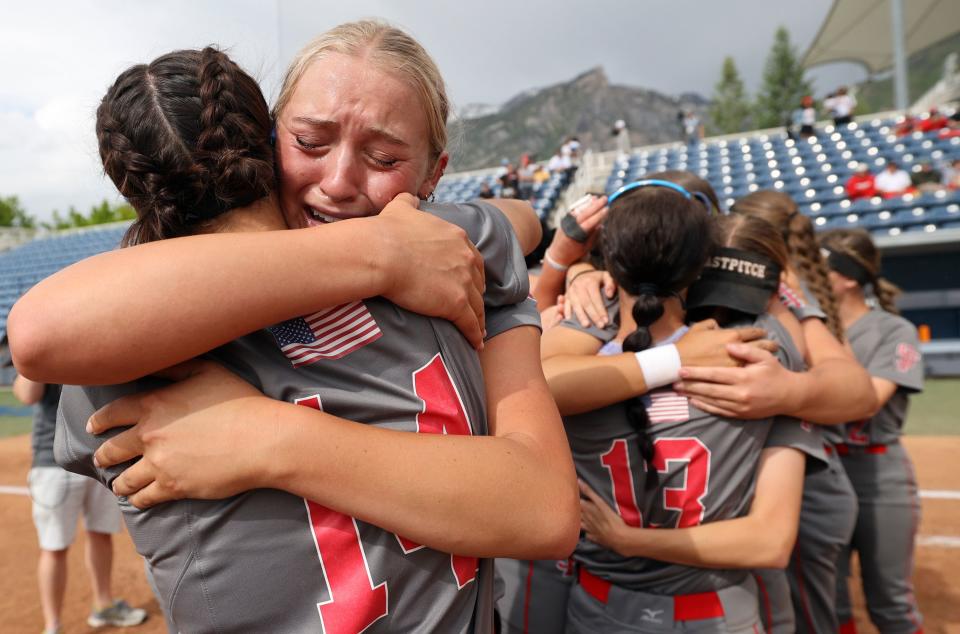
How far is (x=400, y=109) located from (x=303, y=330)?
41cm

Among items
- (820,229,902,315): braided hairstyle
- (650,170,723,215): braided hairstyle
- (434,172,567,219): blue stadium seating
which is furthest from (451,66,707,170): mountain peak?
(650,170,723,215): braided hairstyle

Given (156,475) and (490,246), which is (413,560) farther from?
(490,246)

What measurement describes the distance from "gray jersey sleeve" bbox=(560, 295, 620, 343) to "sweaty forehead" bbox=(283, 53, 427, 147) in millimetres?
826

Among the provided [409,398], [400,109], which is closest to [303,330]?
[409,398]

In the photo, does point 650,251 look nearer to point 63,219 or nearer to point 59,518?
point 59,518

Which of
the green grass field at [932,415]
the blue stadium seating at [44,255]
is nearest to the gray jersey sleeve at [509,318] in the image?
the green grass field at [932,415]

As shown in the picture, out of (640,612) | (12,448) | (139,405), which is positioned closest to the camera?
(139,405)

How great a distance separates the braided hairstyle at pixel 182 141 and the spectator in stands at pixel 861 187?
13.7 metres

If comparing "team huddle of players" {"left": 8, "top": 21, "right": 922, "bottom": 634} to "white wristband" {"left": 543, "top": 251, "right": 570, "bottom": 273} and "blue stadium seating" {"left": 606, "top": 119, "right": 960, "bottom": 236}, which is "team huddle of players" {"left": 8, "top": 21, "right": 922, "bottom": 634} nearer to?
"white wristband" {"left": 543, "top": 251, "right": 570, "bottom": 273}

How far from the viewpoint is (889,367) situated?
112 inches

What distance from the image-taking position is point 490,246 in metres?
1.04

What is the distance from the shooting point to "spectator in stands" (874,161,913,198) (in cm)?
1183

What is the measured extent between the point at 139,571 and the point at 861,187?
13.2 m

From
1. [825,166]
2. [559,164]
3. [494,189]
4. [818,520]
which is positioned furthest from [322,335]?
[559,164]
